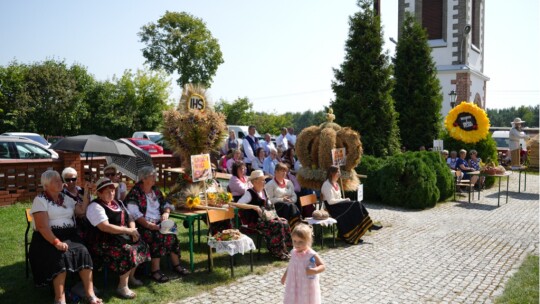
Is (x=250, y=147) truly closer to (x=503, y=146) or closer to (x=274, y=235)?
(x=274, y=235)

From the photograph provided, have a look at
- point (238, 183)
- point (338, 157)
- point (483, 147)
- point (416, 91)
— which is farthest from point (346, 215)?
point (416, 91)

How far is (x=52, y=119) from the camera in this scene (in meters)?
30.8

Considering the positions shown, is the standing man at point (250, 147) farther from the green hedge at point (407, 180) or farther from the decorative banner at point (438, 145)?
the decorative banner at point (438, 145)

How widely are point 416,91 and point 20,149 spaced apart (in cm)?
1533

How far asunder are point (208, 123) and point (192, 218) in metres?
1.77

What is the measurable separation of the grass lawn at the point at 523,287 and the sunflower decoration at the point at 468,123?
396 inches

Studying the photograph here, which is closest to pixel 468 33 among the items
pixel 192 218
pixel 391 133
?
pixel 391 133

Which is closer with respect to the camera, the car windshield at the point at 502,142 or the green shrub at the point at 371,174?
the green shrub at the point at 371,174

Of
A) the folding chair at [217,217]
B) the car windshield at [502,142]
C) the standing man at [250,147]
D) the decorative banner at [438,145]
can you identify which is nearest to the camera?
the folding chair at [217,217]

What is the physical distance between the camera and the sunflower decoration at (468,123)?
16500mm

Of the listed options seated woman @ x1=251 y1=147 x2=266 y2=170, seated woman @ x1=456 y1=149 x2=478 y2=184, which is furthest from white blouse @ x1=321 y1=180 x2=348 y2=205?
seated woman @ x1=456 y1=149 x2=478 y2=184

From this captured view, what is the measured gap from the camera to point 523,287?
621cm

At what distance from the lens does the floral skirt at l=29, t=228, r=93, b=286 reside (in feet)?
17.3

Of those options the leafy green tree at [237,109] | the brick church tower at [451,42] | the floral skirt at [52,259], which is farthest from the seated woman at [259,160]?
the leafy green tree at [237,109]
